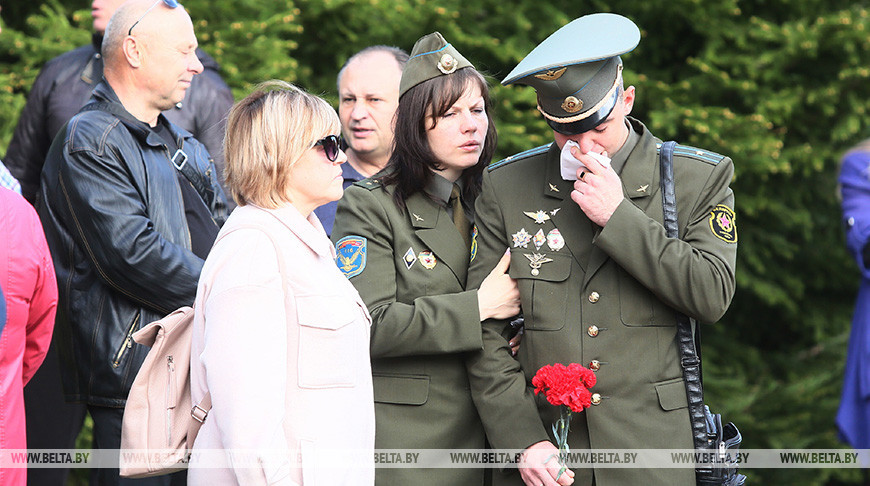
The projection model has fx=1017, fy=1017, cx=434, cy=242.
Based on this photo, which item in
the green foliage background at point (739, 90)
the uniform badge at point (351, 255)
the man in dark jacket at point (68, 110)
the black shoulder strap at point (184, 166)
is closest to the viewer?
the uniform badge at point (351, 255)

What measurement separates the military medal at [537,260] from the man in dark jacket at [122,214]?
121 cm

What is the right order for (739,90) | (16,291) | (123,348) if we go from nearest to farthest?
1. (16,291)
2. (123,348)
3. (739,90)

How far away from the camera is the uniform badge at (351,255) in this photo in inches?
126

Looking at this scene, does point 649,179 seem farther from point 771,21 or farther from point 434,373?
point 771,21

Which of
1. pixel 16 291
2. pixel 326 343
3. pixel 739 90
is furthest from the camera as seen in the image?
pixel 739 90

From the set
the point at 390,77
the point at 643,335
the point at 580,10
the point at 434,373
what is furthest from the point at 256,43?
the point at 643,335

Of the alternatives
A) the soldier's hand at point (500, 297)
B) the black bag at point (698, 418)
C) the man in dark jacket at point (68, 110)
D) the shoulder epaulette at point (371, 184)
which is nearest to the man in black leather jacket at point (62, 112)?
the man in dark jacket at point (68, 110)

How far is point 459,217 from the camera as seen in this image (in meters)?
3.43

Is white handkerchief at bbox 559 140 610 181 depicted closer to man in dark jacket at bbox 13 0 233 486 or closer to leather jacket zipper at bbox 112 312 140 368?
leather jacket zipper at bbox 112 312 140 368

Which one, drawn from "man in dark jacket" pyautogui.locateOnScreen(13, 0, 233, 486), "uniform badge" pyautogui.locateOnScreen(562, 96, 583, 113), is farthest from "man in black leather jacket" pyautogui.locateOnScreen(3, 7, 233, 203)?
"uniform badge" pyautogui.locateOnScreen(562, 96, 583, 113)

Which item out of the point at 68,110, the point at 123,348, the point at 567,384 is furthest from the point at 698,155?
the point at 68,110

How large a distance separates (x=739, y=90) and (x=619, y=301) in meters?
3.80

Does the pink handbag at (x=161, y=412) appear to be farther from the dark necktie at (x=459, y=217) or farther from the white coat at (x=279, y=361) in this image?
the dark necktie at (x=459, y=217)

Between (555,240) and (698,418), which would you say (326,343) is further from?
(698,418)
